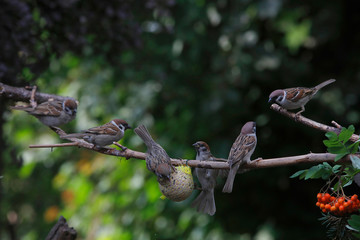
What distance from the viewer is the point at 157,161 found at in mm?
2426

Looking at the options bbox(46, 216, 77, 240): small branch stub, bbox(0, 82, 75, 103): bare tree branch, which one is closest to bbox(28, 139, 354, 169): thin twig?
bbox(46, 216, 77, 240): small branch stub

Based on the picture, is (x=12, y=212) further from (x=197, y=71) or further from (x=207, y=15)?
(x=207, y=15)

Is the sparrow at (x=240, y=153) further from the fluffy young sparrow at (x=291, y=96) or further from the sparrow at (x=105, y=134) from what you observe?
the sparrow at (x=105, y=134)

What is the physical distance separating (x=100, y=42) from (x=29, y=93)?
1.12m

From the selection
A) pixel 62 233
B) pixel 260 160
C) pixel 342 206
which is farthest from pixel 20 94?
pixel 342 206

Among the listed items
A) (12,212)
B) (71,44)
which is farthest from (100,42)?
(12,212)

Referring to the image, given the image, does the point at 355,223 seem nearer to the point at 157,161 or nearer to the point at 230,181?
the point at 230,181

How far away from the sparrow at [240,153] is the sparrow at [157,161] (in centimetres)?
29

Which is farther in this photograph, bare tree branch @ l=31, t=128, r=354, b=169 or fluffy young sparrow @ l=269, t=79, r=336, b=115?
fluffy young sparrow @ l=269, t=79, r=336, b=115

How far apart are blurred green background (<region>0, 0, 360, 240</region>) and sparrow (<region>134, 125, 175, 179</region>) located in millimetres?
1391

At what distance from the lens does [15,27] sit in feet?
10.6

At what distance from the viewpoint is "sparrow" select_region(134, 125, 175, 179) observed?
2287 mm

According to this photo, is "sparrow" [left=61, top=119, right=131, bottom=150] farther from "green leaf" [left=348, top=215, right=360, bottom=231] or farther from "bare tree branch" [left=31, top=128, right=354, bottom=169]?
"green leaf" [left=348, top=215, right=360, bottom=231]

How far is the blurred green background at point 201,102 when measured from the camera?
4387 mm
